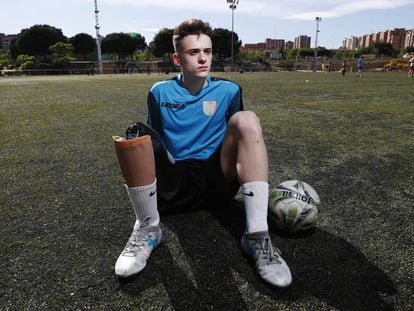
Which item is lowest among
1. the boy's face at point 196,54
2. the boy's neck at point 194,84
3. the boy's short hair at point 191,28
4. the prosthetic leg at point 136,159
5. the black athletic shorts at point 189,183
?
the black athletic shorts at point 189,183

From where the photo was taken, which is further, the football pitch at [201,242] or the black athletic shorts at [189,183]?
the black athletic shorts at [189,183]

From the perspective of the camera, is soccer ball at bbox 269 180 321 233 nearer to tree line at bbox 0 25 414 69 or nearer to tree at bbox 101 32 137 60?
tree line at bbox 0 25 414 69

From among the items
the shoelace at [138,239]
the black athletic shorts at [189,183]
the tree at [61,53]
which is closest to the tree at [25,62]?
the tree at [61,53]

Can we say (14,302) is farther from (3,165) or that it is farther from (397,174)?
(397,174)

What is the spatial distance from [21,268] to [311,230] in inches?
82.2

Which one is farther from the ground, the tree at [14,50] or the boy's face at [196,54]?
the tree at [14,50]

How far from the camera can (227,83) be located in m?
2.87

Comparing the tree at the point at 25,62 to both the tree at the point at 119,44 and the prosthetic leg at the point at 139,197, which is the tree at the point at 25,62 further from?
the prosthetic leg at the point at 139,197

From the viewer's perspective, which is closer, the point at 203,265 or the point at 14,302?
the point at 14,302

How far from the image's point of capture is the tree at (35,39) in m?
83.2

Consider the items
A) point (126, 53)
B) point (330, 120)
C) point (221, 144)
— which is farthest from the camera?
point (126, 53)

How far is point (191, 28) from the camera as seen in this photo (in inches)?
108

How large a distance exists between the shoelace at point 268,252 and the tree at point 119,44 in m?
Result: 95.1

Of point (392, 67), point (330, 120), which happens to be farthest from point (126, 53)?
point (330, 120)
